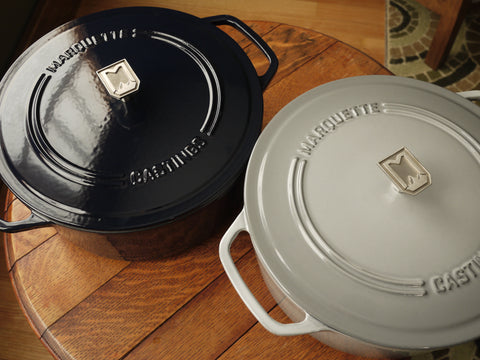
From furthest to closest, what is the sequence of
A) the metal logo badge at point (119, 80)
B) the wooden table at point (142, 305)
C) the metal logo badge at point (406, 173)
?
the wooden table at point (142, 305) → the metal logo badge at point (119, 80) → the metal logo badge at point (406, 173)

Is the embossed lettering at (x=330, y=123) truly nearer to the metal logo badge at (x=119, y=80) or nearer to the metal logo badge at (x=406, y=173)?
the metal logo badge at (x=406, y=173)

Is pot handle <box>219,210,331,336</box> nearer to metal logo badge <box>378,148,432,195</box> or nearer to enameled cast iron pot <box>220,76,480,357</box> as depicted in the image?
enameled cast iron pot <box>220,76,480,357</box>

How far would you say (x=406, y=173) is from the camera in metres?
0.48

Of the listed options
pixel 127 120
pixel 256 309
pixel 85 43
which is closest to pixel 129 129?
pixel 127 120

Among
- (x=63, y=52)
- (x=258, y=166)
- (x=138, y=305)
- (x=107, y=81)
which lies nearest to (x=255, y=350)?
(x=138, y=305)

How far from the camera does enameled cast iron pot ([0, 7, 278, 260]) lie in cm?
58

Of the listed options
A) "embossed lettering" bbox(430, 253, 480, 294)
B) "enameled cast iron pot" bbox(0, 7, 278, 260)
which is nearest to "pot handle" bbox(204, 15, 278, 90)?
"enameled cast iron pot" bbox(0, 7, 278, 260)

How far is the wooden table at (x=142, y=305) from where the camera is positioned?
26.8 inches

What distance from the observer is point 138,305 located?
2.33 feet

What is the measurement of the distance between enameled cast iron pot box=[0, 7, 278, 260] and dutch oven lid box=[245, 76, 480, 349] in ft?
0.29

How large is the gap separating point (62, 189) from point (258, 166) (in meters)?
0.27

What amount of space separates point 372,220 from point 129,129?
363 mm

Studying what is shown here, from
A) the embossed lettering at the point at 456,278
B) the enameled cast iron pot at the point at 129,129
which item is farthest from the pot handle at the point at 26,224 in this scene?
the embossed lettering at the point at 456,278

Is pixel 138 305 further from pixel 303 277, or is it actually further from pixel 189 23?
pixel 189 23
